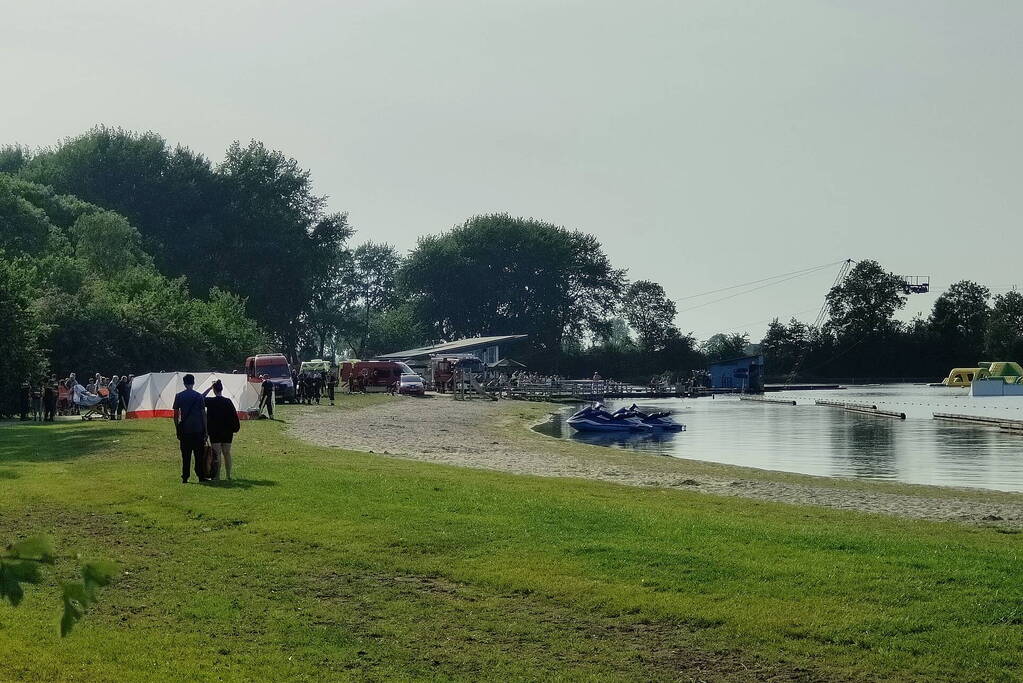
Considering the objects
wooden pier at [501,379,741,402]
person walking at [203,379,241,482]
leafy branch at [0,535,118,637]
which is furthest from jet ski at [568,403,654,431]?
leafy branch at [0,535,118,637]

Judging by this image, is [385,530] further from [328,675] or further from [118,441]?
[118,441]

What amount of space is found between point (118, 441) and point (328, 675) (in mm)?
24584

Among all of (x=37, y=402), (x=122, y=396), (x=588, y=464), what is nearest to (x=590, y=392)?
(x=122, y=396)

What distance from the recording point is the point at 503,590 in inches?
539

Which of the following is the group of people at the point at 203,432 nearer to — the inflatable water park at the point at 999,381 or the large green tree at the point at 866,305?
the inflatable water park at the point at 999,381

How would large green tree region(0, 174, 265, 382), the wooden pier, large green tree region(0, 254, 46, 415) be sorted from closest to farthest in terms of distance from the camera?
1. large green tree region(0, 254, 46, 415)
2. large green tree region(0, 174, 265, 382)
3. the wooden pier

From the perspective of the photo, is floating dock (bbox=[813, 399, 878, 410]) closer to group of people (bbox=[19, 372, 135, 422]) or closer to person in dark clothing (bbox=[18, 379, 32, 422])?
group of people (bbox=[19, 372, 135, 422])

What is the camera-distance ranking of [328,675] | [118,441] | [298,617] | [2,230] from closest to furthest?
[328,675] → [298,617] → [118,441] → [2,230]

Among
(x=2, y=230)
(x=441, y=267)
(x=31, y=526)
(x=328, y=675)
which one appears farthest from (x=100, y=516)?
(x=441, y=267)

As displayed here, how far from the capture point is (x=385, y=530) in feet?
56.2

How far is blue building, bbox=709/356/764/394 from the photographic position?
475ft

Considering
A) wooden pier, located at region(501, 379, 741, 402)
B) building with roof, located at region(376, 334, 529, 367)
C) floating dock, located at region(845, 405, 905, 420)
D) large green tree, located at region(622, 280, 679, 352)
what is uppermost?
large green tree, located at region(622, 280, 679, 352)

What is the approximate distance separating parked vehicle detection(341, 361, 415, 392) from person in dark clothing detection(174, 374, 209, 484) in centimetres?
7320

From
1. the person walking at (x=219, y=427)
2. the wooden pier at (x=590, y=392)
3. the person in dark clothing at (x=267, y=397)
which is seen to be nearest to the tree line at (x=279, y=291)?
the person in dark clothing at (x=267, y=397)
